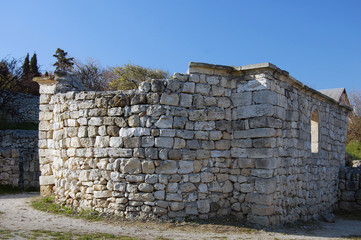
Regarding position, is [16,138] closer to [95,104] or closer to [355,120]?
[95,104]

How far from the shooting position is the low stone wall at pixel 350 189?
34.9ft

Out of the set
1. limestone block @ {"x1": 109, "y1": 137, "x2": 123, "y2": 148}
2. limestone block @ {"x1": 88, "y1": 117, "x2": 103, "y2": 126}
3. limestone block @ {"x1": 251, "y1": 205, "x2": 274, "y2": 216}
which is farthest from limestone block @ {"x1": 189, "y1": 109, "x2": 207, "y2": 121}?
limestone block @ {"x1": 251, "y1": 205, "x2": 274, "y2": 216}

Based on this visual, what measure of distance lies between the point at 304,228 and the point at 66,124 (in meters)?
6.07

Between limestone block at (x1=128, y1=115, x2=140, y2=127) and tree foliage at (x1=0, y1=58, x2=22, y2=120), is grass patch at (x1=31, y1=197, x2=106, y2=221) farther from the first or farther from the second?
tree foliage at (x1=0, y1=58, x2=22, y2=120)

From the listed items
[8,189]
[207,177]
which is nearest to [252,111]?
[207,177]

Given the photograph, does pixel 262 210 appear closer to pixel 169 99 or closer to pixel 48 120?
pixel 169 99

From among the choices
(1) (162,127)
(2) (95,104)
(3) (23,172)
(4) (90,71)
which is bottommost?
(3) (23,172)

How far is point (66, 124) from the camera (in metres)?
7.93

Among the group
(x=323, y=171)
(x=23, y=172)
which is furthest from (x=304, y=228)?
(x=23, y=172)

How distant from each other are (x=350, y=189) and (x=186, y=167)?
6930mm

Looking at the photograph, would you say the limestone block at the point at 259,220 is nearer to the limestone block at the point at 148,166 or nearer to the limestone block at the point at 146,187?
the limestone block at the point at 146,187

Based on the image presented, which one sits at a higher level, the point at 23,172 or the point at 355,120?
the point at 355,120

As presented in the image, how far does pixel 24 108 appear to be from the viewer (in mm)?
19234

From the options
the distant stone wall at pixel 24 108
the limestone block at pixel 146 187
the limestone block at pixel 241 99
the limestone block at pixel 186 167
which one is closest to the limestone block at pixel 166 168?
the limestone block at pixel 186 167
